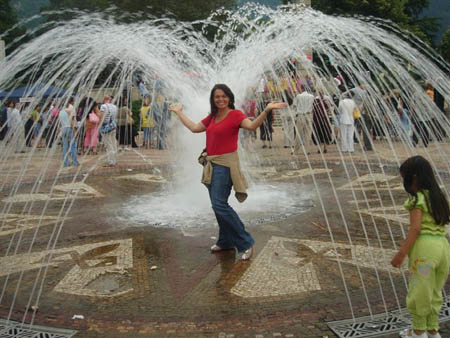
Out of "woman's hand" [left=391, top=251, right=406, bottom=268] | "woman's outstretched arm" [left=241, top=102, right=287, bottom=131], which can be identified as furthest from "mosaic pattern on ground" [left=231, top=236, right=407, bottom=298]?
"woman's outstretched arm" [left=241, top=102, right=287, bottom=131]

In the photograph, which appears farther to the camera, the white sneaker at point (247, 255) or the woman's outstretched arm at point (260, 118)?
the white sneaker at point (247, 255)

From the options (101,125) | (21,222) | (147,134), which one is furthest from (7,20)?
(21,222)

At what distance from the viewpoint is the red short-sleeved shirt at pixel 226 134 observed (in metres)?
6.17

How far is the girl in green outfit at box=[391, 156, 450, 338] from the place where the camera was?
397 cm

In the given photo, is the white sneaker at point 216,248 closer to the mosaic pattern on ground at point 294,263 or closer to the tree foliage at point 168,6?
the mosaic pattern on ground at point 294,263

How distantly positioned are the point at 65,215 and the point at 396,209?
18.6ft

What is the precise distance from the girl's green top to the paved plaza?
1.03 metres

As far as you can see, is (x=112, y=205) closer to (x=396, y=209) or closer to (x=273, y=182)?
(x=273, y=182)

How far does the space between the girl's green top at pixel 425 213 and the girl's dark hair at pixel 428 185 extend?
3 cm

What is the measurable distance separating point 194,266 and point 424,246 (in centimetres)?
299

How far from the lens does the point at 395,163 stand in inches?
547

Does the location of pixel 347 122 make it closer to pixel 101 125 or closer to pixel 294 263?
pixel 101 125

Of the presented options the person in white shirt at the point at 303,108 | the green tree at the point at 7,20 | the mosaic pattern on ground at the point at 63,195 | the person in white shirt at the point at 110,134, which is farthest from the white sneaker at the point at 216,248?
the green tree at the point at 7,20

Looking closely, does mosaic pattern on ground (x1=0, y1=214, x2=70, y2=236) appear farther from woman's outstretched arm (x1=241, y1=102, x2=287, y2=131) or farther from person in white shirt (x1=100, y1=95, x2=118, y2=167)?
person in white shirt (x1=100, y1=95, x2=118, y2=167)
